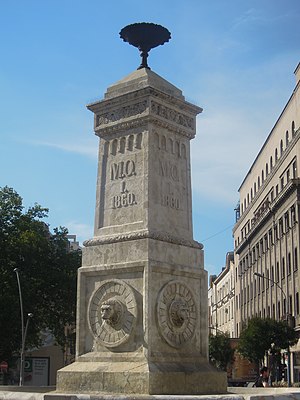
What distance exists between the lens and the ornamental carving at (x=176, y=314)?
14.6 m

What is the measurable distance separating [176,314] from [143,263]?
4.53 feet

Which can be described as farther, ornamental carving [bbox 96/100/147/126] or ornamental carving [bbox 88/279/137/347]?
ornamental carving [bbox 96/100/147/126]

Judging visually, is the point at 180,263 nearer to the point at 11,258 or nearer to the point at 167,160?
the point at 167,160

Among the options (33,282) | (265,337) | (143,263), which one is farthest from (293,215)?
(143,263)

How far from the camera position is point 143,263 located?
1458 centimetres

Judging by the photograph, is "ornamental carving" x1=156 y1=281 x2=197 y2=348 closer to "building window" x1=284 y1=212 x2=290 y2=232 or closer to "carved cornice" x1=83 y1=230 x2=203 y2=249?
"carved cornice" x1=83 y1=230 x2=203 y2=249

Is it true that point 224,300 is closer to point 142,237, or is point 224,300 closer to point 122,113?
point 122,113

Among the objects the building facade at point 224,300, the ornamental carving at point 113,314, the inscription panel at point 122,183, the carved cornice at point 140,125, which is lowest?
the ornamental carving at point 113,314

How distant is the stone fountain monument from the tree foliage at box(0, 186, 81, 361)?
1071 inches

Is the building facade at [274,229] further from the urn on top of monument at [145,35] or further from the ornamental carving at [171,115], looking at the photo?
the urn on top of monument at [145,35]

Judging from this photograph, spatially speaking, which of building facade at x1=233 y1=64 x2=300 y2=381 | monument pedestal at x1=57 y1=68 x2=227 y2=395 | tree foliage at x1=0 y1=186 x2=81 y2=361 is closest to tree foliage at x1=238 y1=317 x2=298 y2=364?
building facade at x1=233 y1=64 x2=300 y2=381

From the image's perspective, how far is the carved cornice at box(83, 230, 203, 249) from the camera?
14.9 meters

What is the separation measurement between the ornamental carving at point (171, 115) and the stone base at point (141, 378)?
221 inches

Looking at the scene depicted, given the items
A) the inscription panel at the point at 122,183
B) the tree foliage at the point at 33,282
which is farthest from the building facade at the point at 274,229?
the inscription panel at the point at 122,183
